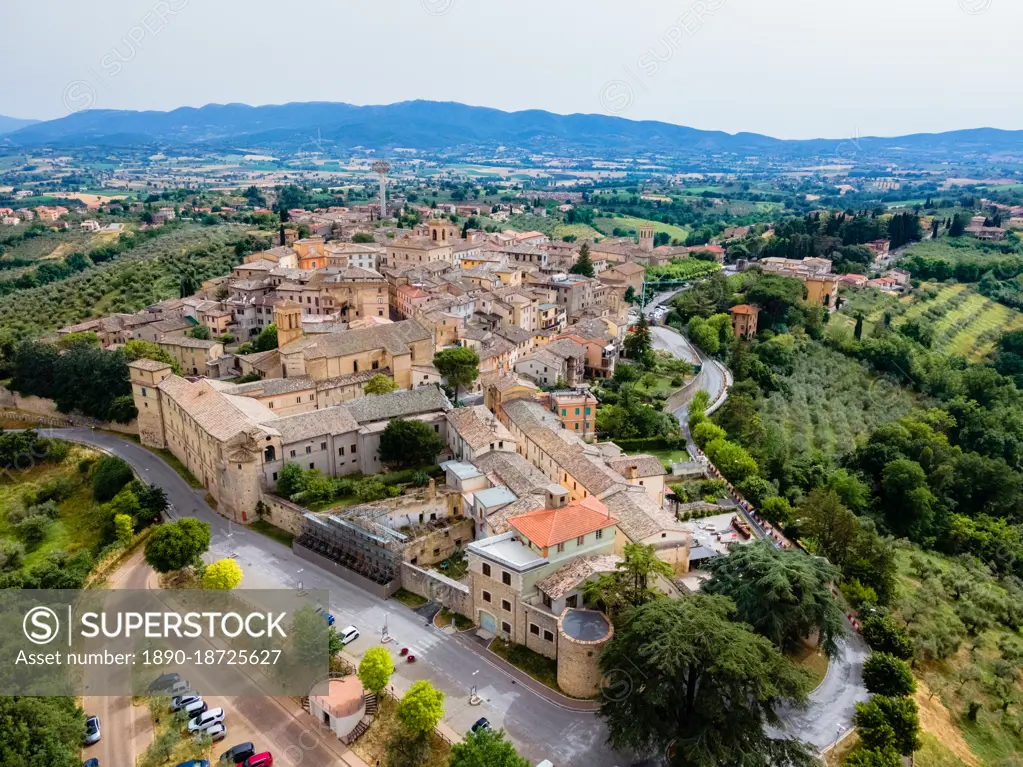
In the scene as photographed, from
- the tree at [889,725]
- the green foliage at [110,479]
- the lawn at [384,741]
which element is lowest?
the green foliage at [110,479]

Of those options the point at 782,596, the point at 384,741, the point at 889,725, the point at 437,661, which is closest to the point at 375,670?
the point at 384,741

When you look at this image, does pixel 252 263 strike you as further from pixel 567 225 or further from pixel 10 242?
pixel 567 225

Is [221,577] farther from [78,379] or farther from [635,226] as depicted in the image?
[635,226]

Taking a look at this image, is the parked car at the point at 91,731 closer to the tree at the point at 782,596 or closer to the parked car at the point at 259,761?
the parked car at the point at 259,761

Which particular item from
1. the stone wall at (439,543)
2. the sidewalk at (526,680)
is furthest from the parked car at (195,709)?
the stone wall at (439,543)

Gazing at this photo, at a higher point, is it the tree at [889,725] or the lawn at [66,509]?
the tree at [889,725]
